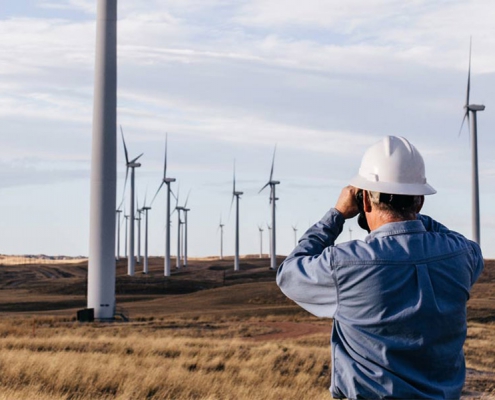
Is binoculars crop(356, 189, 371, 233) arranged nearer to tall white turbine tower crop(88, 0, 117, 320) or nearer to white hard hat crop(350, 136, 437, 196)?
white hard hat crop(350, 136, 437, 196)

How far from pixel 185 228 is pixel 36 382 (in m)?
123

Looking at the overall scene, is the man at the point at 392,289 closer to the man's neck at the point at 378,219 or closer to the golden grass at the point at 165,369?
the man's neck at the point at 378,219

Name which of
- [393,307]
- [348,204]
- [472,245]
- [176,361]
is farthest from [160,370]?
[393,307]

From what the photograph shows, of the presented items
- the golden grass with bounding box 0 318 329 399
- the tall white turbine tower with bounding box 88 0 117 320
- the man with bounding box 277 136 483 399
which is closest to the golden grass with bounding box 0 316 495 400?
the golden grass with bounding box 0 318 329 399

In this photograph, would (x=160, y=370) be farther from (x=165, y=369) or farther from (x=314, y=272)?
(x=314, y=272)

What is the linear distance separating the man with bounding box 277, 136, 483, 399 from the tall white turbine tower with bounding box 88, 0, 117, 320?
31.0 meters

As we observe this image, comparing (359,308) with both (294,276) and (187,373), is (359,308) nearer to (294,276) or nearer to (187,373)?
(294,276)

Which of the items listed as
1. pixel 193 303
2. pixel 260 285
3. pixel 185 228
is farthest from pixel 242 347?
pixel 185 228

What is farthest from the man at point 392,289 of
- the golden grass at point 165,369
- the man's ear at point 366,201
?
the golden grass at point 165,369

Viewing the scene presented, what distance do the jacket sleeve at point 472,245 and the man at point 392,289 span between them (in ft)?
0.09

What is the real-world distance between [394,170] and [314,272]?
1.94 feet

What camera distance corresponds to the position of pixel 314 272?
4.27 m

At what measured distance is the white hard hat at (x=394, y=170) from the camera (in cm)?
434

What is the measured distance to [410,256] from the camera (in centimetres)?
418
